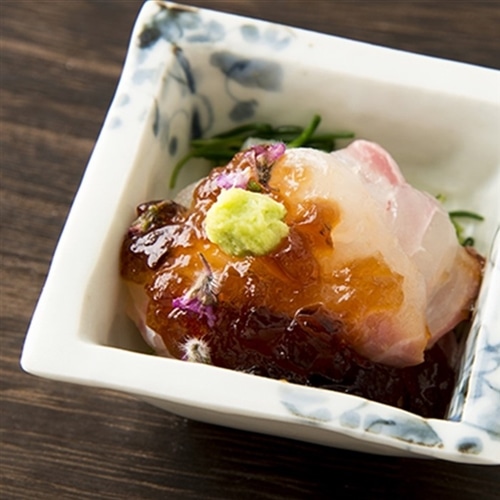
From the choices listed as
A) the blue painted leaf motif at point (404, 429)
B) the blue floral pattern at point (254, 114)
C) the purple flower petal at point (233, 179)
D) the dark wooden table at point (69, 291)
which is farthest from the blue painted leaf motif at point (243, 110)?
the blue painted leaf motif at point (404, 429)

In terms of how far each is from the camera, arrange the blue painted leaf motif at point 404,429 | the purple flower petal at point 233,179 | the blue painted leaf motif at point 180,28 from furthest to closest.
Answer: the blue painted leaf motif at point 180,28 < the purple flower petal at point 233,179 < the blue painted leaf motif at point 404,429

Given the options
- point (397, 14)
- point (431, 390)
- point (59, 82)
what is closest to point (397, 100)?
point (431, 390)

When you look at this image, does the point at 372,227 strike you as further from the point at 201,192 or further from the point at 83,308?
the point at 83,308

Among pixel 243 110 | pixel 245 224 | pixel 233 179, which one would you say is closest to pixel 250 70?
pixel 243 110

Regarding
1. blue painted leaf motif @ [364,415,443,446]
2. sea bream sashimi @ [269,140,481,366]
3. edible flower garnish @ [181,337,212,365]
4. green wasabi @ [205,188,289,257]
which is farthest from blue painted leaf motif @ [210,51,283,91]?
blue painted leaf motif @ [364,415,443,446]

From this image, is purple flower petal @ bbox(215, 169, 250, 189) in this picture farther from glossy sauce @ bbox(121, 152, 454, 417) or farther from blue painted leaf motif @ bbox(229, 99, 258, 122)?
blue painted leaf motif @ bbox(229, 99, 258, 122)

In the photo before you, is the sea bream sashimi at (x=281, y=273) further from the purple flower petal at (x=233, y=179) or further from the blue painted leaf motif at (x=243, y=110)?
the blue painted leaf motif at (x=243, y=110)
